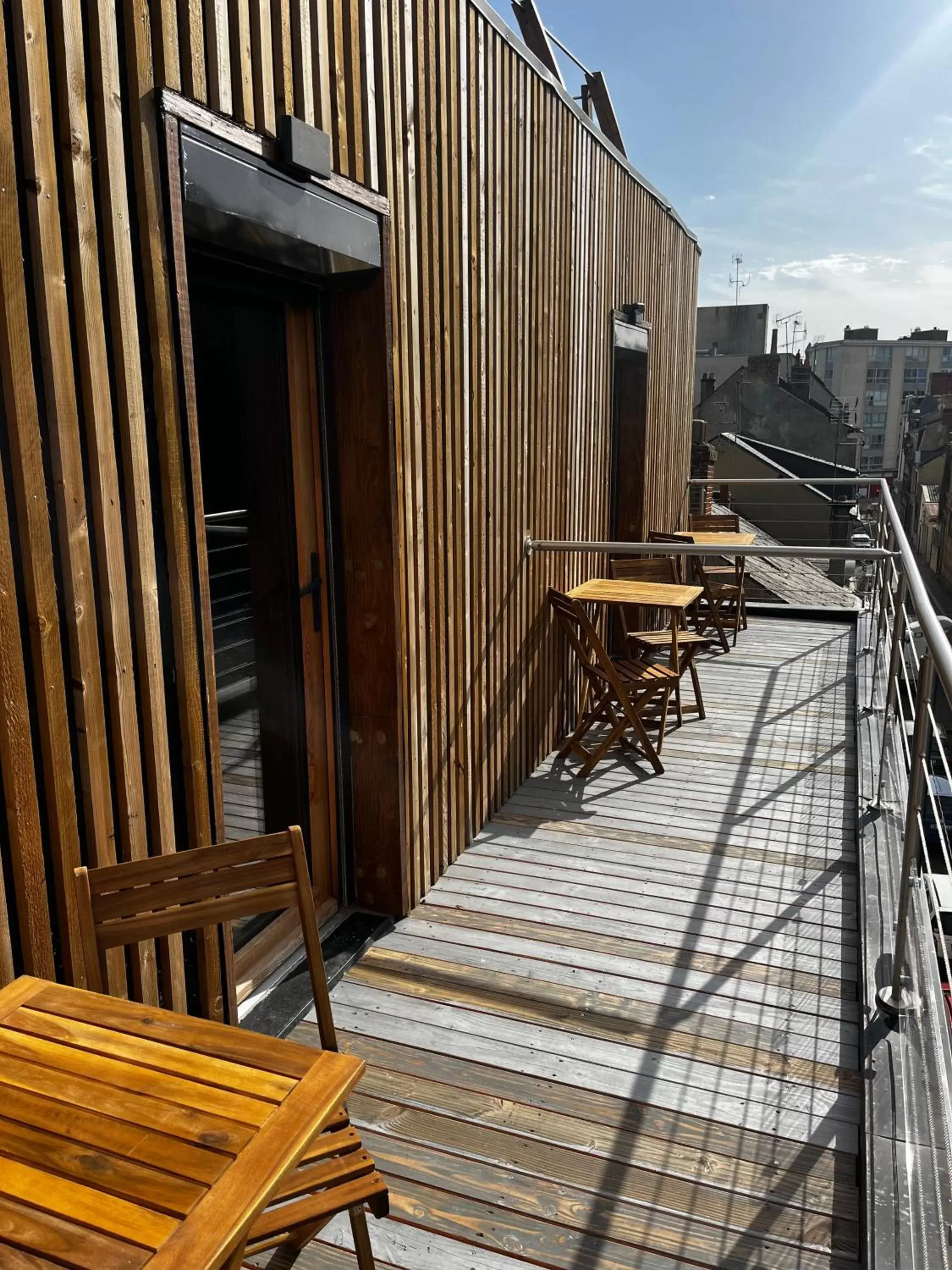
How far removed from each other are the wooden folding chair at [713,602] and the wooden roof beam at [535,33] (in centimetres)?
364

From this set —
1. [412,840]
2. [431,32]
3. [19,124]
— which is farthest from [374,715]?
[431,32]

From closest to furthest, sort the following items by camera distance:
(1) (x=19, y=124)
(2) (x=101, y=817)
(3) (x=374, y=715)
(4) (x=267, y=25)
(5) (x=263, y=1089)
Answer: (5) (x=263, y=1089)
(1) (x=19, y=124)
(2) (x=101, y=817)
(4) (x=267, y=25)
(3) (x=374, y=715)

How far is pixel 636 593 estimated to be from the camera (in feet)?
18.2

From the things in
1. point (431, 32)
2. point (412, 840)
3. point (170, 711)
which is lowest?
point (412, 840)

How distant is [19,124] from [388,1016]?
257 cm

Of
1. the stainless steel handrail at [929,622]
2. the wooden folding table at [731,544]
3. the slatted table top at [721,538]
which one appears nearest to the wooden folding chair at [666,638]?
the wooden folding table at [731,544]

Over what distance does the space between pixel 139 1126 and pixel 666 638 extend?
4.94 m

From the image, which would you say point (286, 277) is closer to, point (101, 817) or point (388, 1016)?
point (101, 817)

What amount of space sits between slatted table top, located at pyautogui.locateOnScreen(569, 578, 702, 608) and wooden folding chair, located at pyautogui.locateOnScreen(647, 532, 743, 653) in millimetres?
1378

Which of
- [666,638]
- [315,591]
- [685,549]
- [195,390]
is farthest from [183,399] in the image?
[666,638]

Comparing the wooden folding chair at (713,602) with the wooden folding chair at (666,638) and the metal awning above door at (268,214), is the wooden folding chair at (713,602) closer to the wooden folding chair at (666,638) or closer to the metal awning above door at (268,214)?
the wooden folding chair at (666,638)

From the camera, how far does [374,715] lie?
3.32 meters

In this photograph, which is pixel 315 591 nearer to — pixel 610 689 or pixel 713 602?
pixel 610 689

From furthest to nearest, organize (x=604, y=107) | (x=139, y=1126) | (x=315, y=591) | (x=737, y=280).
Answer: (x=737, y=280)
(x=604, y=107)
(x=315, y=591)
(x=139, y=1126)
